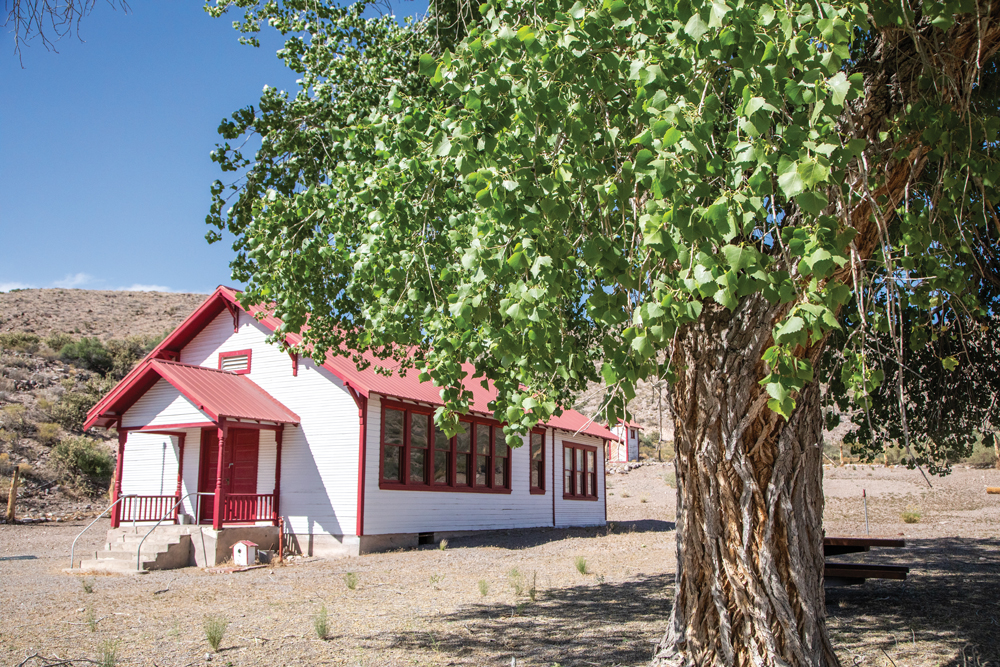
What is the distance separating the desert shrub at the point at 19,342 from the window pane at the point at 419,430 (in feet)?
120

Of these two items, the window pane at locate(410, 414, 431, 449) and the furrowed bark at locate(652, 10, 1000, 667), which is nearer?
the furrowed bark at locate(652, 10, 1000, 667)

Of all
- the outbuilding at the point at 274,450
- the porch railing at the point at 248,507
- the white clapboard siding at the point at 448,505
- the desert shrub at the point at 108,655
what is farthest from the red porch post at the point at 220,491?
the desert shrub at the point at 108,655

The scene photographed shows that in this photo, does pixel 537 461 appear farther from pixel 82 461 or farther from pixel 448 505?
Result: pixel 82 461

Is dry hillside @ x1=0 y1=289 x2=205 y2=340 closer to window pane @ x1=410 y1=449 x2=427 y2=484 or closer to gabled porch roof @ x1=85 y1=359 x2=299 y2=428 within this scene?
gabled porch roof @ x1=85 y1=359 x2=299 y2=428

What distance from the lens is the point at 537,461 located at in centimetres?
2217

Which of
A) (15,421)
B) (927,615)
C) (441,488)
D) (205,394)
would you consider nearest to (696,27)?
(927,615)

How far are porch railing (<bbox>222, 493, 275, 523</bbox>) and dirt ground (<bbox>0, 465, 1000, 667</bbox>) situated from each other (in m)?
1.81

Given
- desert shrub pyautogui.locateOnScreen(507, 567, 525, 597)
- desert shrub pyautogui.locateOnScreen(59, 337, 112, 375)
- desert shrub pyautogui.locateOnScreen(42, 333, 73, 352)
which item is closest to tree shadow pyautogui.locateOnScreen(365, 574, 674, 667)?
desert shrub pyautogui.locateOnScreen(507, 567, 525, 597)

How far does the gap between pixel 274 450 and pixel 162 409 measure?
266 cm

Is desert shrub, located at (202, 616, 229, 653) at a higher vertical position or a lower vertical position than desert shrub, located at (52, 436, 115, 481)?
lower

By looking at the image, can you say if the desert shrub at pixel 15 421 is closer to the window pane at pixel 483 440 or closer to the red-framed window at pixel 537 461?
the window pane at pixel 483 440

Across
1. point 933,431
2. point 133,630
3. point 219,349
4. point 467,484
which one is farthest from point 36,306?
point 933,431

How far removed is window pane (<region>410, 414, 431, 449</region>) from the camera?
57.0ft

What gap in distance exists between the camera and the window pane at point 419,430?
17.4 metres
